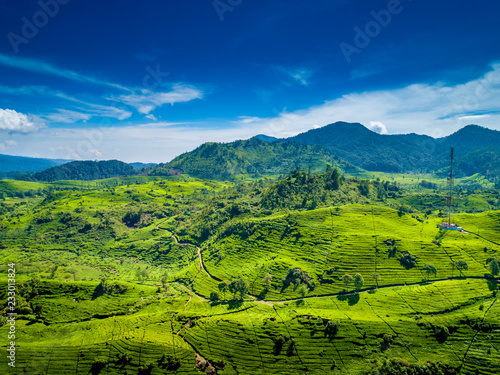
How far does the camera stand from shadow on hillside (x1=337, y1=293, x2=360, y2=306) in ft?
365

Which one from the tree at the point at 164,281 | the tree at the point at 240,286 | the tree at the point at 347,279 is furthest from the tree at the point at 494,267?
the tree at the point at 164,281

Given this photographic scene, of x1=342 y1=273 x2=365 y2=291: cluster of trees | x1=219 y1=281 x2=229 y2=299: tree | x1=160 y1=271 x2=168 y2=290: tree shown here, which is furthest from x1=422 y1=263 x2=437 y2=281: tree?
x1=160 y1=271 x2=168 y2=290: tree

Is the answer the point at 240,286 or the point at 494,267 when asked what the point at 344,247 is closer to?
the point at 494,267

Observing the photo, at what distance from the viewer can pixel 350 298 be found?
114000 mm

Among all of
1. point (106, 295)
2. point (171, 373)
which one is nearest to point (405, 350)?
point (171, 373)

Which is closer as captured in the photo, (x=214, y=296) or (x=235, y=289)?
(x=235, y=289)

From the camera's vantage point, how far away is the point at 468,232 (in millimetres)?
153875

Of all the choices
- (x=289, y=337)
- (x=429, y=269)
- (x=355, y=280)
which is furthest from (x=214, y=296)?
(x=429, y=269)

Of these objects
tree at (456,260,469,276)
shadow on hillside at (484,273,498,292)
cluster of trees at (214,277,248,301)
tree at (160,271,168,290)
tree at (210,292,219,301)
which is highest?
tree at (456,260,469,276)

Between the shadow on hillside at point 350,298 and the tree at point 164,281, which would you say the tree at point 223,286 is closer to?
the tree at point 164,281

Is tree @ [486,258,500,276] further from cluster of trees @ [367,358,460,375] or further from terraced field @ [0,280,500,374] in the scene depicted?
cluster of trees @ [367,358,460,375]

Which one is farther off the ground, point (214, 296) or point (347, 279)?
point (347, 279)

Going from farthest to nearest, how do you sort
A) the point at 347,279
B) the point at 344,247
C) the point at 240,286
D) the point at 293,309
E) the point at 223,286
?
the point at 344,247, the point at 223,286, the point at 240,286, the point at 347,279, the point at 293,309

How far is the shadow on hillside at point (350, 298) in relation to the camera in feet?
365
